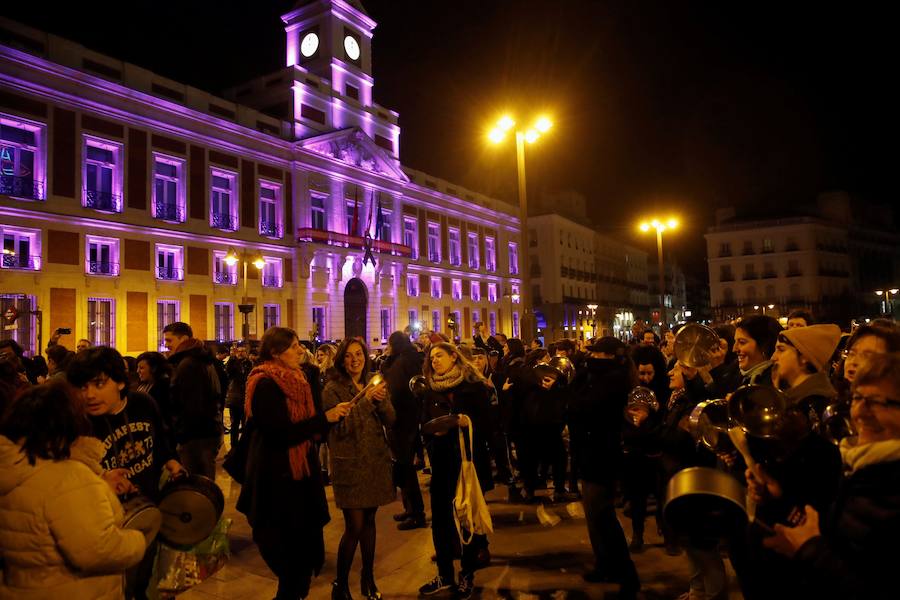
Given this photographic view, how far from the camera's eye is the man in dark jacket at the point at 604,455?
4.32 meters

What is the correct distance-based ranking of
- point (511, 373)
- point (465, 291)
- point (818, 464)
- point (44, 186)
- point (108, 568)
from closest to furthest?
1. point (818, 464)
2. point (108, 568)
3. point (511, 373)
4. point (44, 186)
5. point (465, 291)

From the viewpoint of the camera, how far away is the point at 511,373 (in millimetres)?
7719

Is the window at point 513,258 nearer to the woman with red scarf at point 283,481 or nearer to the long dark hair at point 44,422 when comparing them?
the woman with red scarf at point 283,481

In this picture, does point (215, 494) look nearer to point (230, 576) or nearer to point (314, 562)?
point (314, 562)

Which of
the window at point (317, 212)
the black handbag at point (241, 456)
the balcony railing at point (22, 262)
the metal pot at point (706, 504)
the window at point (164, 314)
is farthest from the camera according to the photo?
the window at point (317, 212)

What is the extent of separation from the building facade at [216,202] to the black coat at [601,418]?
17704 mm

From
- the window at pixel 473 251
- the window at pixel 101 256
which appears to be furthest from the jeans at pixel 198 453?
the window at pixel 473 251

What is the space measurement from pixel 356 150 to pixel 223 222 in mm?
10174

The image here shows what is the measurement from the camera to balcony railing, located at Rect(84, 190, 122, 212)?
930 inches

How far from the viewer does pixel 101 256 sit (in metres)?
24.1

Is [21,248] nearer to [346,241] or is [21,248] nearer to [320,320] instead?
[320,320]

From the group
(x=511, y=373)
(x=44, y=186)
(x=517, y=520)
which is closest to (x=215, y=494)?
(x=517, y=520)

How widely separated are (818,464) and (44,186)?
26256 mm

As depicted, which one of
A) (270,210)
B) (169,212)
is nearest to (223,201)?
(270,210)
